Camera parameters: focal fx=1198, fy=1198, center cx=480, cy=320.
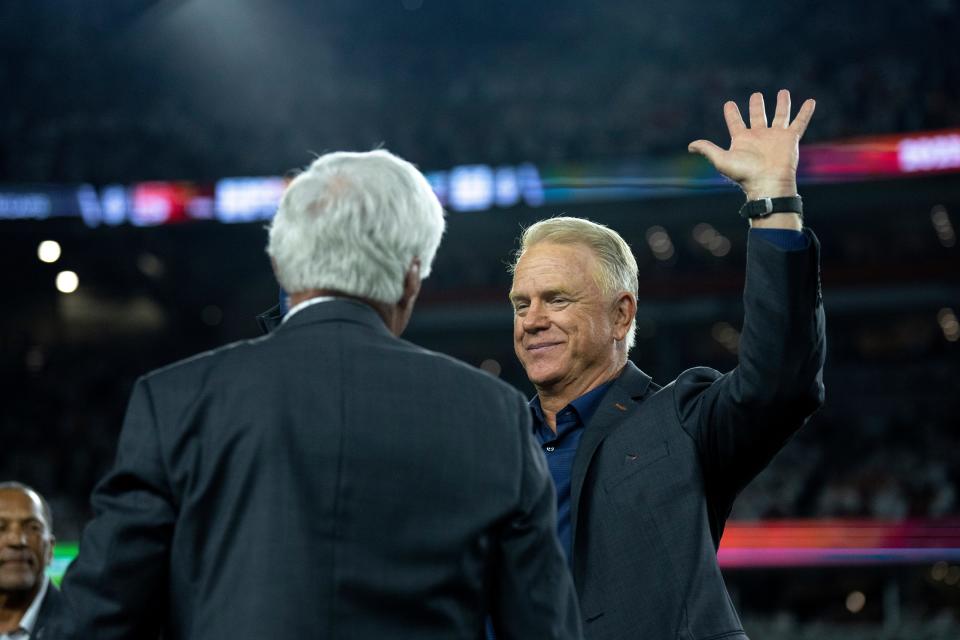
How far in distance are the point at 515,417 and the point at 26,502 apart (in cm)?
367

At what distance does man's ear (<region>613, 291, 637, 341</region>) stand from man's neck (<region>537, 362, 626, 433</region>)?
0.08 metres

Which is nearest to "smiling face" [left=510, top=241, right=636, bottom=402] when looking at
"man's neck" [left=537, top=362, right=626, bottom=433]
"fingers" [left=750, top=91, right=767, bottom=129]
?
"man's neck" [left=537, top=362, right=626, bottom=433]

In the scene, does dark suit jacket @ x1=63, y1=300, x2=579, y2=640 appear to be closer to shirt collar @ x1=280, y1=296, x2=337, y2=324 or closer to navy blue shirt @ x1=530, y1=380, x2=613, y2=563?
shirt collar @ x1=280, y1=296, x2=337, y2=324

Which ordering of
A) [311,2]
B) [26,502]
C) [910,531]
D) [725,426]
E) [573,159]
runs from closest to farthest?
[725,426]
[26,502]
[910,531]
[573,159]
[311,2]

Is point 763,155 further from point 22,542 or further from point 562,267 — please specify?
point 22,542

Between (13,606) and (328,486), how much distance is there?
3562 millimetres

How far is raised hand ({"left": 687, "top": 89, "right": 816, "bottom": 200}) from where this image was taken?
92.6 inches

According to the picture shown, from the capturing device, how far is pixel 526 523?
1771mm

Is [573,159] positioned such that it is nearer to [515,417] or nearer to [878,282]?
[878,282]

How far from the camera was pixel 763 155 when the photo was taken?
2391 millimetres

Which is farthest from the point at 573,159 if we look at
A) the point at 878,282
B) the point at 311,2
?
the point at 311,2

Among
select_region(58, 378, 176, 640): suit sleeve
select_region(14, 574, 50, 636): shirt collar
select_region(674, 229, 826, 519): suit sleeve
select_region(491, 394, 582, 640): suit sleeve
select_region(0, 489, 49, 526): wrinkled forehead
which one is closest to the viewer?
select_region(58, 378, 176, 640): suit sleeve

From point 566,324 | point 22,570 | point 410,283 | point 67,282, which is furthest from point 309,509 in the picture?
point 67,282

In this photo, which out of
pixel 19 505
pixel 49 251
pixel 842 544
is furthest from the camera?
pixel 49 251
